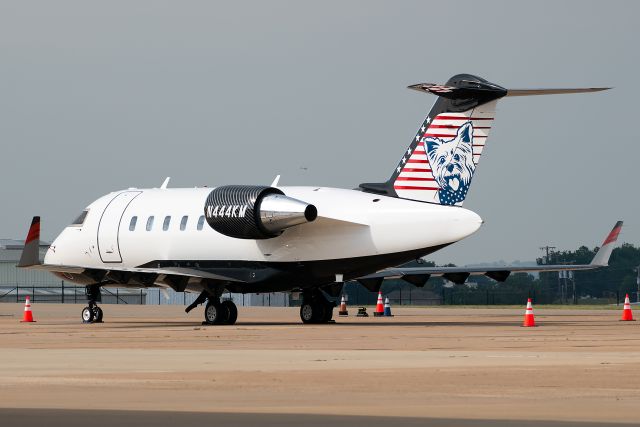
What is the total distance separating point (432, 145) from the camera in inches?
1475

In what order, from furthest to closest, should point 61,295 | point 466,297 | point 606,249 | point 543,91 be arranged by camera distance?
1. point 466,297
2. point 61,295
3. point 606,249
4. point 543,91

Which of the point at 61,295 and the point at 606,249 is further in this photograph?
the point at 61,295

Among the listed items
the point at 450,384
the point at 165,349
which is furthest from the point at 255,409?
the point at 165,349

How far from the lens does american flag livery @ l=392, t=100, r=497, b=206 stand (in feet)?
122

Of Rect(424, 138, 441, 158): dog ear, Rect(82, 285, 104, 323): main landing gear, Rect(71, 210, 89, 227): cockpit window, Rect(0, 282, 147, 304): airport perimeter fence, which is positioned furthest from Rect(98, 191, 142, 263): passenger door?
Rect(0, 282, 147, 304): airport perimeter fence

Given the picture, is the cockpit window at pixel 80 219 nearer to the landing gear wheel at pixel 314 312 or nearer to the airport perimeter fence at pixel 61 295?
the landing gear wheel at pixel 314 312

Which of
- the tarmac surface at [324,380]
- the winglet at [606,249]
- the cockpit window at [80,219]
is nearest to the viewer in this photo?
the tarmac surface at [324,380]

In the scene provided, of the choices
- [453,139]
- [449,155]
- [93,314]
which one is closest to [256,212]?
[449,155]

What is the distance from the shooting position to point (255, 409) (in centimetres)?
1427

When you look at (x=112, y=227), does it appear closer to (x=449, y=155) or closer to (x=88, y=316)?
(x=88, y=316)

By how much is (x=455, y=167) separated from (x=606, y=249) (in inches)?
791

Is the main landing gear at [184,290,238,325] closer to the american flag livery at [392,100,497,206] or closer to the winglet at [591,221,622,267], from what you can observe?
the american flag livery at [392,100,497,206]

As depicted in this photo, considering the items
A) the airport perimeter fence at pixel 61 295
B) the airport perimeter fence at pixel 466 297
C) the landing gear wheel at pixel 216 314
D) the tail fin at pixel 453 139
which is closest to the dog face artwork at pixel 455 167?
the tail fin at pixel 453 139

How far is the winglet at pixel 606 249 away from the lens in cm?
5433
